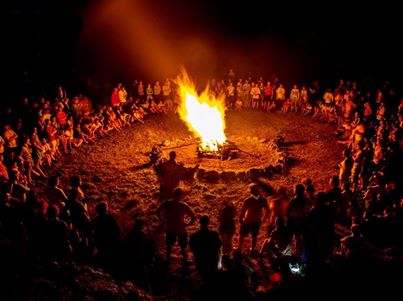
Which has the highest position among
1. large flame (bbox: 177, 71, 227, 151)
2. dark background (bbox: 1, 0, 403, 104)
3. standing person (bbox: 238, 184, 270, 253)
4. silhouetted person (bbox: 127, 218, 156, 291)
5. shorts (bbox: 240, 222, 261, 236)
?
dark background (bbox: 1, 0, 403, 104)

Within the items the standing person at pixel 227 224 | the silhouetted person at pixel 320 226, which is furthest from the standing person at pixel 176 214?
the silhouetted person at pixel 320 226

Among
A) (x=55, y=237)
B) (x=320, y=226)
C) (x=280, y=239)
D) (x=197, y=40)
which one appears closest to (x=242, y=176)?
(x=280, y=239)

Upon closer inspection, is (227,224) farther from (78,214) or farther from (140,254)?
(78,214)

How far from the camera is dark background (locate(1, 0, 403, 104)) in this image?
87.6 ft

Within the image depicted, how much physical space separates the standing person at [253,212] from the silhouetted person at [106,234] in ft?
9.06

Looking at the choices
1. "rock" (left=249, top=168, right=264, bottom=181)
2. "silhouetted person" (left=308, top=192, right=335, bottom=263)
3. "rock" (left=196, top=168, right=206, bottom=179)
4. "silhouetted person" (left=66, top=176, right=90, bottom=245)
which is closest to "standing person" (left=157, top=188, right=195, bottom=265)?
"silhouetted person" (left=66, top=176, right=90, bottom=245)

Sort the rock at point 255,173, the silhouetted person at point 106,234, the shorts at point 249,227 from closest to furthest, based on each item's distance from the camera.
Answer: the silhouetted person at point 106,234, the shorts at point 249,227, the rock at point 255,173

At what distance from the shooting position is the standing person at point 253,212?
830cm

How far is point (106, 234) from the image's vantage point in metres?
7.59

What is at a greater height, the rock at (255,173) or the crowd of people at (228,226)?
the rock at (255,173)

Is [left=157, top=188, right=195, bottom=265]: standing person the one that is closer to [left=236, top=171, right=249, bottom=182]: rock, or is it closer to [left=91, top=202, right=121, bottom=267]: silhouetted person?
[left=91, top=202, right=121, bottom=267]: silhouetted person

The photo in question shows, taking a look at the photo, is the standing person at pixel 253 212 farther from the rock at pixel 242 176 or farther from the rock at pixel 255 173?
the rock at pixel 255 173

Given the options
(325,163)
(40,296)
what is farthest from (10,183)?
(325,163)

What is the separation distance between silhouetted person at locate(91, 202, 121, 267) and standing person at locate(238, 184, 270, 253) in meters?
2.76
